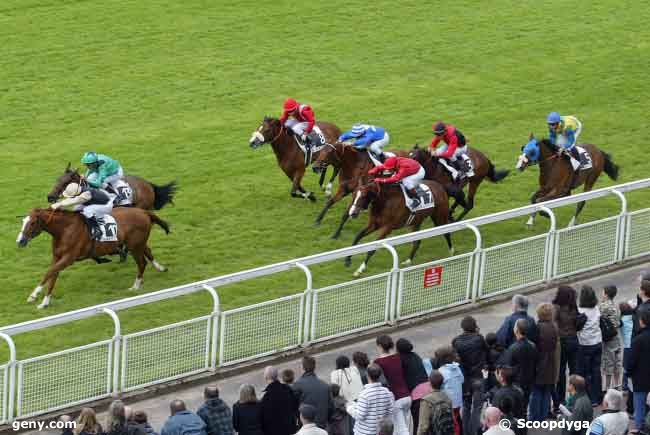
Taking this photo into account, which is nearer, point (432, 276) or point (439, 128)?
point (432, 276)

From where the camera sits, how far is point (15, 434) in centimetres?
1067

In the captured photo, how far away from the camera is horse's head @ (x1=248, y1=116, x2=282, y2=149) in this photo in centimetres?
1625

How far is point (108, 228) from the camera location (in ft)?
44.0

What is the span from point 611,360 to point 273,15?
14.1m

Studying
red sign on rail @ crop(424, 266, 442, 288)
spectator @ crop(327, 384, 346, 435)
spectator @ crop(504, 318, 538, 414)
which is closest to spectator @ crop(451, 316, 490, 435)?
spectator @ crop(504, 318, 538, 414)

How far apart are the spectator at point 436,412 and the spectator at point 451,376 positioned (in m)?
0.34

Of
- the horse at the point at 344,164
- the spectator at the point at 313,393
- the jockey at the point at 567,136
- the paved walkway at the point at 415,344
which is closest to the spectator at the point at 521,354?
the spectator at the point at 313,393

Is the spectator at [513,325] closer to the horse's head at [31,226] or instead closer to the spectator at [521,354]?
the spectator at [521,354]

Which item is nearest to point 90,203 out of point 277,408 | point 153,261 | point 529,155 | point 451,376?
point 153,261

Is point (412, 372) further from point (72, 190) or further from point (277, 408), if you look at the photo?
point (72, 190)

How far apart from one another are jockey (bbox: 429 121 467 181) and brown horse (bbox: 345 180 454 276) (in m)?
0.83

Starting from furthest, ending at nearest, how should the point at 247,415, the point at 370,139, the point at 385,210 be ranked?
1. the point at 370,139
2. the point at 385,210
3. the point at 247,415

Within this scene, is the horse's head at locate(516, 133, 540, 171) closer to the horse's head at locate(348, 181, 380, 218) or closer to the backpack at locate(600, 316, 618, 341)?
the horse's head at locate(348, 181, 380, 218)

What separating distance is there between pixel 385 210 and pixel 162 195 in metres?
2.52
